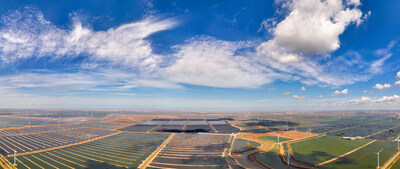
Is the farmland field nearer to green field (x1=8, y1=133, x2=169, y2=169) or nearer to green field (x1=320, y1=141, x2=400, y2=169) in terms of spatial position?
green field (x1=8, y1=133, x2=169, y2=169)

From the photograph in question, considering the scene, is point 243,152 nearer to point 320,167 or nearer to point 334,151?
point 320,167

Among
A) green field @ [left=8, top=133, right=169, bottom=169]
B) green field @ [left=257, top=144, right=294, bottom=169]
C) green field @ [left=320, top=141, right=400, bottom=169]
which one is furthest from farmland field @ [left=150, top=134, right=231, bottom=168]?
green field @ [left=320, top=141, right=400, bottom=169]

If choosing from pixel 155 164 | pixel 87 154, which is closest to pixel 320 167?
pixel 155 164

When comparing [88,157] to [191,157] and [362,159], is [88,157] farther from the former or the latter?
[362,159]

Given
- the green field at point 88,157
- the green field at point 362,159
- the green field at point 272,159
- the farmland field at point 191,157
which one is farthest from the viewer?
the green field at point 272,159

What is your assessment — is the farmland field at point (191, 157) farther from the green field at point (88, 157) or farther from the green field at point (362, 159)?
the green field at point (362, 159)

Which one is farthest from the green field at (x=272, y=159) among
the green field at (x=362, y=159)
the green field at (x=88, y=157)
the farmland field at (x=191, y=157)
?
the green field at (x=88, y=157)

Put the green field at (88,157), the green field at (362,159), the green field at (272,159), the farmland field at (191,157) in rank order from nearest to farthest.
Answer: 1. the green field at (88,157)
2. the green field at (362,159)
3. the farmland field at (191,157)
4. the green field at (272,159)

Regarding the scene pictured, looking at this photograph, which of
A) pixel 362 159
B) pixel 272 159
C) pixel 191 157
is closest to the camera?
pixel 362 159

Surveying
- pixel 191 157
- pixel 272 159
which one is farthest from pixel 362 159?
pixel 191 157

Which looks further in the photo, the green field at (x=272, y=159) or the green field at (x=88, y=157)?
the green field at (x=272, y=159)
